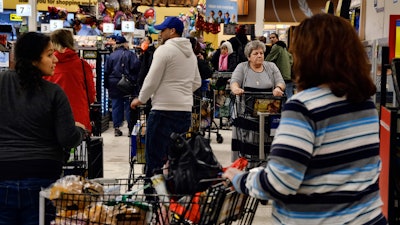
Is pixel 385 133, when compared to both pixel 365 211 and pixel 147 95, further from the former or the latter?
pixel 147 95

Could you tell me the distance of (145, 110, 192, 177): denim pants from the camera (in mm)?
6082

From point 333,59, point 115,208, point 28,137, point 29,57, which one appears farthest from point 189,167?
point 29,57

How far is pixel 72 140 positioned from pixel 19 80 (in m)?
0.41

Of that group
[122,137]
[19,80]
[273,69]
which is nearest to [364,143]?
[19,80]

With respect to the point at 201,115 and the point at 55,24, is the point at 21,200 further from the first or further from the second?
the point at 55,24

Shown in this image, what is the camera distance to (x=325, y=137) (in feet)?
7.80

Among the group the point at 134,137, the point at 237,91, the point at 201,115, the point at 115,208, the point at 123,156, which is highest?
the point at 237,91

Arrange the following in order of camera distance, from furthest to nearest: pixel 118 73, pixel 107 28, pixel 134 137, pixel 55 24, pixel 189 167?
pixel 107 28 < pixel 55 24 < pixel 118 73 < pixel 134 137 < pixel 189 167

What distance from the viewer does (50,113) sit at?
3.46 meters

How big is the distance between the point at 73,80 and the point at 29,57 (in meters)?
2.35

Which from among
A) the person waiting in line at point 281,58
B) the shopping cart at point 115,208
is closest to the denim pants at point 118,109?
the person waiting in line at point 281,58

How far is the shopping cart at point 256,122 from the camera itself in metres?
6.46

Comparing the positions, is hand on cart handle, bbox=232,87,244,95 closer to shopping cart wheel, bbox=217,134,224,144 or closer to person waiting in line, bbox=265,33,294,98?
shopping cart wheel, bbox=217,134,224,144

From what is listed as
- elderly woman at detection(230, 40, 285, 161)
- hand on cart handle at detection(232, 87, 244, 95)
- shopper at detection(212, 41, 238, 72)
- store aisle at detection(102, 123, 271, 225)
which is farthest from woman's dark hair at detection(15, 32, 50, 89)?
shopper at detection(212, 41, 238, 72)
